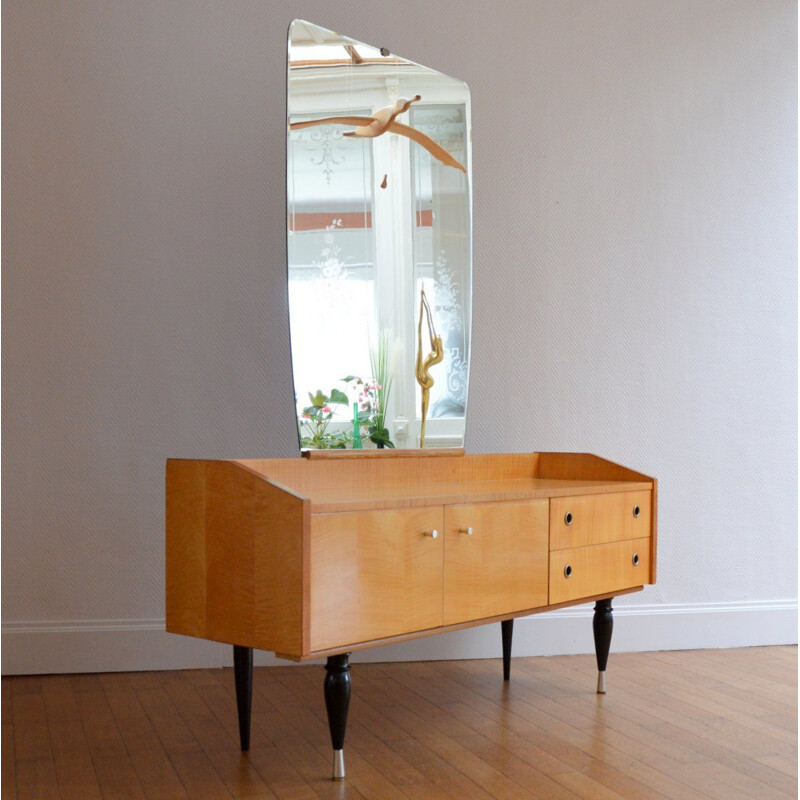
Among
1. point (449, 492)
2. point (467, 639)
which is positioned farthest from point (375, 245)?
point (467, 639)

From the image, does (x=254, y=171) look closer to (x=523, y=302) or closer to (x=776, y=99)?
(x=523, y=302)

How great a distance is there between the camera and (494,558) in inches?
95.0

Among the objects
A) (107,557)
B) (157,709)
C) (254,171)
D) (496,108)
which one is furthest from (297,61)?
(157,709)

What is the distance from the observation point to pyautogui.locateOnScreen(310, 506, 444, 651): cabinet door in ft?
6.60

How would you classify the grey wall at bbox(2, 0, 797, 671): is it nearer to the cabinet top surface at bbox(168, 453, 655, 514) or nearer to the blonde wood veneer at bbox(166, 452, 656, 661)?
the cabinet top surface at bbox(168, 453, 655, 514)

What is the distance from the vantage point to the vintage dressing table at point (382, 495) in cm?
206

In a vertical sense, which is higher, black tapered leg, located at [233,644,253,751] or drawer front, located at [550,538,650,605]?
drawer front, located at [550,538,650,605]

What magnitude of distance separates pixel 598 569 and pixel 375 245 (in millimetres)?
1160

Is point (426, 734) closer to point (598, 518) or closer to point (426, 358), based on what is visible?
point (598, 518)

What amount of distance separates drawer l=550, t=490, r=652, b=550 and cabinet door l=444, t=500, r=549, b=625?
6 cm

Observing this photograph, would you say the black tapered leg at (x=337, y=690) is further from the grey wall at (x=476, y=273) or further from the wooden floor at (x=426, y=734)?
the grey wall at (x=476, y=273)

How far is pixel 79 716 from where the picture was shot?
2611mm

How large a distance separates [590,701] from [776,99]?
8.02 feet

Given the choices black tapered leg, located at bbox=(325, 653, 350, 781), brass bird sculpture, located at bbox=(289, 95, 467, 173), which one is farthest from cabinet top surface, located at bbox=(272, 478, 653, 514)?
brass bird sculpture, located at bbox=(289, 95, 467, 173)
